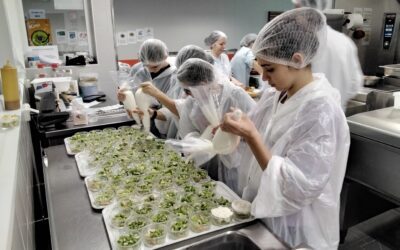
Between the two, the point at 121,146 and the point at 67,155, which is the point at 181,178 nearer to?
the point at 121,146

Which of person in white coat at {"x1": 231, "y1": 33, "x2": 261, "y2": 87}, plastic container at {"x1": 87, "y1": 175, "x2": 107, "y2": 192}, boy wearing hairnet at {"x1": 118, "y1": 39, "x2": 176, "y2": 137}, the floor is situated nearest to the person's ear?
plastic container at {"x1": 87, "y1": 175, "x2": 107, "y2": 192}

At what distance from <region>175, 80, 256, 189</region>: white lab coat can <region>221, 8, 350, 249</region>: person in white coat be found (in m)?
0.39

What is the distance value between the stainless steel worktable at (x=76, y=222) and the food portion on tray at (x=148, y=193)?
0.11 feet

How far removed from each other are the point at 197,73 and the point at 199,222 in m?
0.81

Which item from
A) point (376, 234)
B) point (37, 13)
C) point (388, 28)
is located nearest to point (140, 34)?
point (37, 13)

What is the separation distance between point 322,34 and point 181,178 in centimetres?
86

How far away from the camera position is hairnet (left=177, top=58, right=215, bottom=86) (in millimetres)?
1626

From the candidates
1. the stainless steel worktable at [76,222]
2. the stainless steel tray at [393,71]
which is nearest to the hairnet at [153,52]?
the stainless steel worktable at [76,222]

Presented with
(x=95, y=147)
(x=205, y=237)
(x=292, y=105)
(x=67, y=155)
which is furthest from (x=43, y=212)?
(x=292, y=105)

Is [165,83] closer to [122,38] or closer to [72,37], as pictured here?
[72,37]

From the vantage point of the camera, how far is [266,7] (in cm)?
666

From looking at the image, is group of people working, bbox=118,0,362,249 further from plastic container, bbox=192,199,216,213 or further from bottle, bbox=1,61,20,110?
bottle, bbox=1,61,20,110

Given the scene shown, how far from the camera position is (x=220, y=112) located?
153 cm

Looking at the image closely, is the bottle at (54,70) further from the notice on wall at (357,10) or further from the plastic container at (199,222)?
the notice on wall at (357,10)
